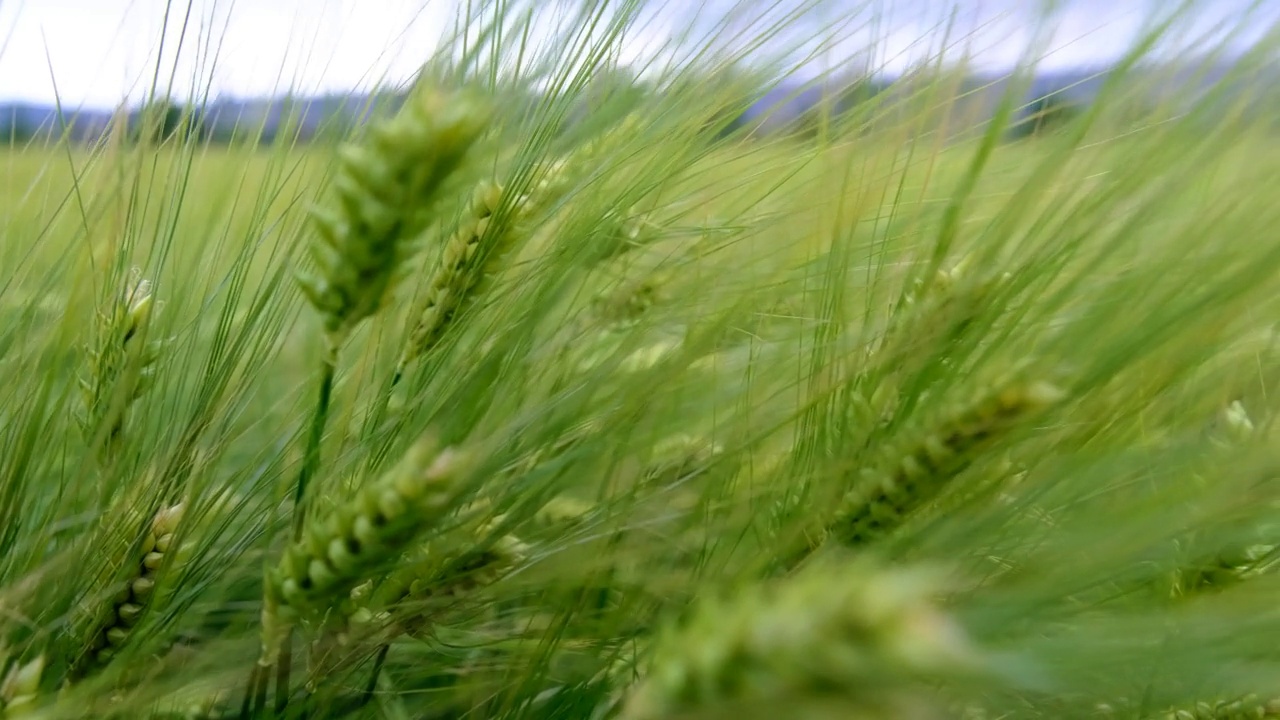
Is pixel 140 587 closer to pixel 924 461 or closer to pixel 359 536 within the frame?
pixel 359 536

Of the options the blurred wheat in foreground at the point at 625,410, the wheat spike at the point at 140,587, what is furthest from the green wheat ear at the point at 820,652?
the wheat spike at the point at 140,587

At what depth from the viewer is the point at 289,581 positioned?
1.02ft

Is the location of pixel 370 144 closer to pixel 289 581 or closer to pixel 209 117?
pixel 289 581

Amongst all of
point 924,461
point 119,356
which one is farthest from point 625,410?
point 119,356

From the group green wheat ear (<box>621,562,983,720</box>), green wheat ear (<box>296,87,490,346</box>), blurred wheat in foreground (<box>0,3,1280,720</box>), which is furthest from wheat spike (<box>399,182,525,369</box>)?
green wheat ear (<box>621,562,983,720</box>)

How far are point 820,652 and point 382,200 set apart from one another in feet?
0.65

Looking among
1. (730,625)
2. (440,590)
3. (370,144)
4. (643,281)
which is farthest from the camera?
(643,281)

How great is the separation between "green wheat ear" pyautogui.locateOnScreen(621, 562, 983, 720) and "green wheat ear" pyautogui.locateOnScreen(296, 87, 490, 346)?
15 centimetres

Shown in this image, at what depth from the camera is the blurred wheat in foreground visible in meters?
0.31

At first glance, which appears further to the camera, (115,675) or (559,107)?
(559,107)

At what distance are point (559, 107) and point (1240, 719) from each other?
0.42 m

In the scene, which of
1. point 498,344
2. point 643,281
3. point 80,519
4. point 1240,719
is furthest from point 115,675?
point 1240,719

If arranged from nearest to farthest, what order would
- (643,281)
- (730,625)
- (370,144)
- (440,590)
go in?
(730,625), (370,144), (440,590), (643,281)

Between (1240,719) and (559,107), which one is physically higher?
(559,107)
